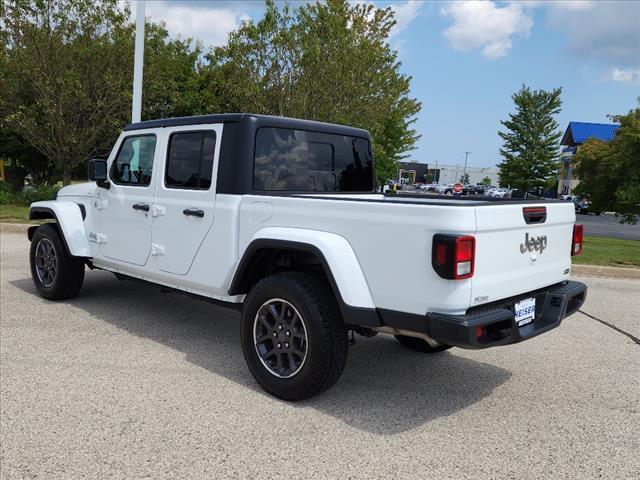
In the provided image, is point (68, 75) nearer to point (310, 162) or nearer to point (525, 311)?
point (310, 162)

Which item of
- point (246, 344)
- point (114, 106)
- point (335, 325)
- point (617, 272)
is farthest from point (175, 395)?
point (114, 106)

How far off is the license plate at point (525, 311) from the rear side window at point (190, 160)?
242 centimetres

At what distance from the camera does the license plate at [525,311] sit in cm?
352

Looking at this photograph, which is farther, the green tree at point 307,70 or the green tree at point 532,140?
the green tree at point 532,140

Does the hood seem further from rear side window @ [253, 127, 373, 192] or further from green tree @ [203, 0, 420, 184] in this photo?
green tree @ [203, 0, 420, 184]

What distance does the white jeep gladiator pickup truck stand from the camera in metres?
3.15

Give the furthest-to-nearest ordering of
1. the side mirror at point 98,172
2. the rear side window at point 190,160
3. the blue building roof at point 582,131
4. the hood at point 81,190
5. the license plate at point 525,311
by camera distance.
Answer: the blue building roof at point 582,131, the hood at point 81,190, the side mirror at point 98,172, the rear side window at point 190,160, the license plate at point 525,311

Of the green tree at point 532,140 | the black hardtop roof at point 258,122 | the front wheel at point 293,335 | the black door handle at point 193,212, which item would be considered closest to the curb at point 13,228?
the black hardtop roof at point 258,122

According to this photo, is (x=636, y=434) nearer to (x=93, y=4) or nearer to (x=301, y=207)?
(x=301, y=207)

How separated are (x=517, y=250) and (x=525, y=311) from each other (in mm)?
433

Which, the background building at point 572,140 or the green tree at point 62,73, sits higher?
the background building at point 572,140

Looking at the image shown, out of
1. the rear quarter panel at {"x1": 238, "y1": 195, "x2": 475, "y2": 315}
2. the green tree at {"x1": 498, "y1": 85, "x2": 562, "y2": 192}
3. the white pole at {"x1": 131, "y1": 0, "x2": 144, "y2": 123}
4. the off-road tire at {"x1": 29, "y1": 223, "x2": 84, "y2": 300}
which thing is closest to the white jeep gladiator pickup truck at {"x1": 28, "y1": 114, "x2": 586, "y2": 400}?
the rear quarter panel at {"x1": 238, "y1": 195, "x2": 475, "y2": 315}

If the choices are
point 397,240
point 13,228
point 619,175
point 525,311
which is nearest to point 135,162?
point 397,240

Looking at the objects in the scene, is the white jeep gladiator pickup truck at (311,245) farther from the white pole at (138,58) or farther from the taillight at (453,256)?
the white pole at (138,58)
